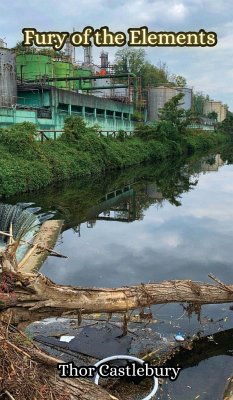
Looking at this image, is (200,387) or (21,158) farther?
(21,158)

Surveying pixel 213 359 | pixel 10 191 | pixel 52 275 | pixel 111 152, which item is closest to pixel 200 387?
pixel 213 359

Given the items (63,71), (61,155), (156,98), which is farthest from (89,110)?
(156,98)

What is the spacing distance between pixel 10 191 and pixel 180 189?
33.2ft

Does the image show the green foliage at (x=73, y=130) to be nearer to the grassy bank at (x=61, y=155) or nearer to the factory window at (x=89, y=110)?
the grassy bank at (x=61, y=155)

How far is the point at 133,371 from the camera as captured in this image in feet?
17.4

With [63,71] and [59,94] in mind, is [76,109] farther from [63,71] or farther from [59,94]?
[63,71]

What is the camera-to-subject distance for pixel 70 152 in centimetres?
2311

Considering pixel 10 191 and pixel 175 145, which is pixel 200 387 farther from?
pixel 175 145

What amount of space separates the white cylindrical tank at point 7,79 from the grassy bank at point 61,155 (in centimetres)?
612

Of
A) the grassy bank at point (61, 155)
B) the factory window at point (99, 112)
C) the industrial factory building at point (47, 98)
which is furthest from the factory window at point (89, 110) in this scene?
the grassy bank at point (61, 155)

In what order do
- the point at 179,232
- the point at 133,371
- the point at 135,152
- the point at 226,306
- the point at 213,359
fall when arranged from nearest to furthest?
the point at 133,371 < the point at 213,359 < the point at 226,306 < the point at 179,232 < the point at 135,152

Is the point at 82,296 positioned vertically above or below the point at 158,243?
above

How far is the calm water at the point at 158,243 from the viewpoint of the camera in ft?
21.6

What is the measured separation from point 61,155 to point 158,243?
10891mm
